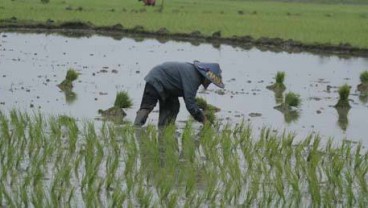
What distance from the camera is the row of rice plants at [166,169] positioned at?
579 centimetres

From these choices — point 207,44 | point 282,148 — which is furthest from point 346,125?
point 207,44

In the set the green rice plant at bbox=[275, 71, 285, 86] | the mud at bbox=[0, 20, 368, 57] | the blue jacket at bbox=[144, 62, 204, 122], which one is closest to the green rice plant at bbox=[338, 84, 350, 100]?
the green rice plant at bbox=[275, 71, 285, 86]

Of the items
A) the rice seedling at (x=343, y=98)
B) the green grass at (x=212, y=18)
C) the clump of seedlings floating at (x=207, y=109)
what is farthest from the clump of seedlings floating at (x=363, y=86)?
the green grass at (x=212, y=18)

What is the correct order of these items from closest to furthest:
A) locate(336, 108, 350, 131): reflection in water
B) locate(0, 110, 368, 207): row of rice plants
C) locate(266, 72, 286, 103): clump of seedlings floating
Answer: locate(0, 110, 368, 207): row of rice plants < locate(336, 108, 350, 131): reflection in water < locate(266, 72, 286, 103): clump of seedlings floating

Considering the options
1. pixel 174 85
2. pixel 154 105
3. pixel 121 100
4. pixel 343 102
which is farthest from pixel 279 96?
pixel 174 85

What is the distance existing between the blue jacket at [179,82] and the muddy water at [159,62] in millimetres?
1062

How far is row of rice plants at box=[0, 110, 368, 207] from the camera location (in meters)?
5.79

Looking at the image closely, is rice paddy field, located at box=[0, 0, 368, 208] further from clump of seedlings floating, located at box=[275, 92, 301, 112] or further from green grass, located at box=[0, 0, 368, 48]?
green grass, located at box=[0, 0, 368, 48]

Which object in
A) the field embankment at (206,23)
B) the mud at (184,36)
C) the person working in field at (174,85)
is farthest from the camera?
the field embankment at (206,23)

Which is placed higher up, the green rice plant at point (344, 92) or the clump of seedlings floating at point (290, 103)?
the green rice plant at point (344, 92)

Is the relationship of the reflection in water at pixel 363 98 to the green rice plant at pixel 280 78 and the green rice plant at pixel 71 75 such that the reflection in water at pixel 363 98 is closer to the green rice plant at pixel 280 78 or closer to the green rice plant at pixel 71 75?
the green rice plant at pixel 280 78

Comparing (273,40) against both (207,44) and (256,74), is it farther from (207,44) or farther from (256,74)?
(256,74)

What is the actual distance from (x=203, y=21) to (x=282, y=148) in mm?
16853

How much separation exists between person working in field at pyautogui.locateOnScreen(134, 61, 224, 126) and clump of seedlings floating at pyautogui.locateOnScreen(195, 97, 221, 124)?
466mm
